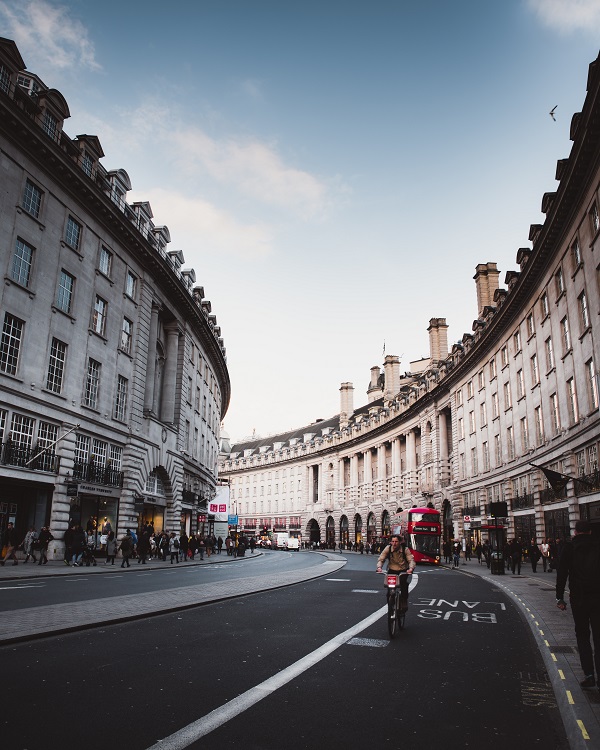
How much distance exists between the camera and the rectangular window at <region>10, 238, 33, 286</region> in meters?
26.9

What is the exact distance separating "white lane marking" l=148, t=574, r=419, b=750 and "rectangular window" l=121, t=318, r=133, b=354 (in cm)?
2940

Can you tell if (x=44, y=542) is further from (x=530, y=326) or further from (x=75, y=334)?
(x=530, y=326)

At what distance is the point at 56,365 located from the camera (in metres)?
29.5

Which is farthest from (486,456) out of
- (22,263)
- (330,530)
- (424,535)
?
(330,530)

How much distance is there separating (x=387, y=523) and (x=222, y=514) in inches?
1491

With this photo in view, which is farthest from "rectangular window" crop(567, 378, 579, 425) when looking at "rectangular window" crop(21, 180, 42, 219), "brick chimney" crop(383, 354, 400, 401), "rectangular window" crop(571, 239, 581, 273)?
"brick chimney" crop(383, 354, 400, 401)

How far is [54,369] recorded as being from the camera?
96.2ft

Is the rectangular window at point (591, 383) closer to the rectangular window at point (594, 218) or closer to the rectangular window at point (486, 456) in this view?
the rectangular window at point (594, 218)

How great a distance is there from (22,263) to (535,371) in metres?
29.0

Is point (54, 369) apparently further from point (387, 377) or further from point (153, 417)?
point (387, 377)

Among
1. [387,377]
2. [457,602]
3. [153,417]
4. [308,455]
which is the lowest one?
[457,602]

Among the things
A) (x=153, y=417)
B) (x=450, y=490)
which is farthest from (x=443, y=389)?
(x=153, y=417)

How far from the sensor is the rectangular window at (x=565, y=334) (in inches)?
1228

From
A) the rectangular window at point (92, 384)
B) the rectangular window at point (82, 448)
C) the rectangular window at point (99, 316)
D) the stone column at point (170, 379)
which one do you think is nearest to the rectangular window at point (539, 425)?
the stone column at point (170, 379)
